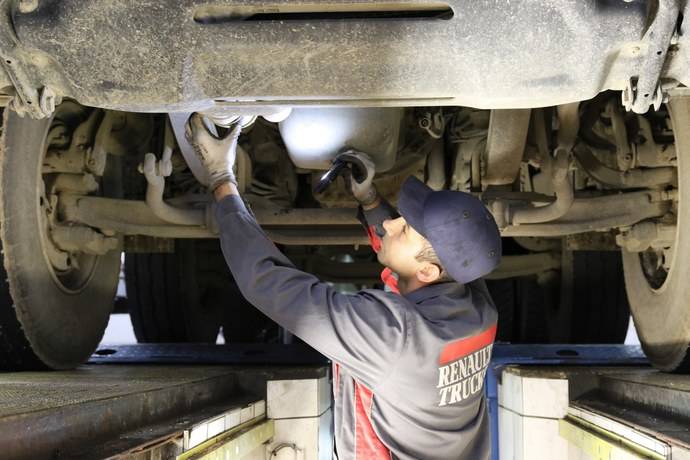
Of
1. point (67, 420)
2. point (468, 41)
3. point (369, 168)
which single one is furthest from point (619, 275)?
point (67, 420)

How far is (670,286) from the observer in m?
2.66

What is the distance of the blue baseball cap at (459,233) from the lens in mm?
1749

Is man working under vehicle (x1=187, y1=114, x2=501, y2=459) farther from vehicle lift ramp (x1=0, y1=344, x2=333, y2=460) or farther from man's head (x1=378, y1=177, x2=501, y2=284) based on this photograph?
vehicle lift ramp (x1=0, y1=344, x2=333, y2=460)

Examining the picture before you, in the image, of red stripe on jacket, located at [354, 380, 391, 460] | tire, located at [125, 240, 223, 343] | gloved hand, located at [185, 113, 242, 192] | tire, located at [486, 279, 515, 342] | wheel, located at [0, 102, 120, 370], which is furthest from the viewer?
tire, located at [486, 279, 515, 342]

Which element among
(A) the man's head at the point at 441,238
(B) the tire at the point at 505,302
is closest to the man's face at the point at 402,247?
(A) the man's head at the point at 441,238

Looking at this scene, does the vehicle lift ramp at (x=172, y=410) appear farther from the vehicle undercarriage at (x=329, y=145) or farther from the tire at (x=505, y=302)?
the tire at (x=505, y=302)

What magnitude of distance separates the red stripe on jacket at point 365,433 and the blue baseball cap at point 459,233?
34cm

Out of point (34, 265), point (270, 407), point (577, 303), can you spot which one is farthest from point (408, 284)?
point (577, 303)

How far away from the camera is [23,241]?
250 cm

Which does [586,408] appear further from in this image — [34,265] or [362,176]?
[34,265]

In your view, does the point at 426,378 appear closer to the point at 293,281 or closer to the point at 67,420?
the point at 293,281

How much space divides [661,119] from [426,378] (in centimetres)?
158

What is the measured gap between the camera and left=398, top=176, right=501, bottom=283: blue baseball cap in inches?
68.9

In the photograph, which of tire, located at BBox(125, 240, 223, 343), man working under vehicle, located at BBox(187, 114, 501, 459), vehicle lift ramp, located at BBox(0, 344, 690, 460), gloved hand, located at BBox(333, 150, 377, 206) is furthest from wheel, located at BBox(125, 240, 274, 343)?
man working under vehicle, located at BBox(187, 114, 501, 459)
